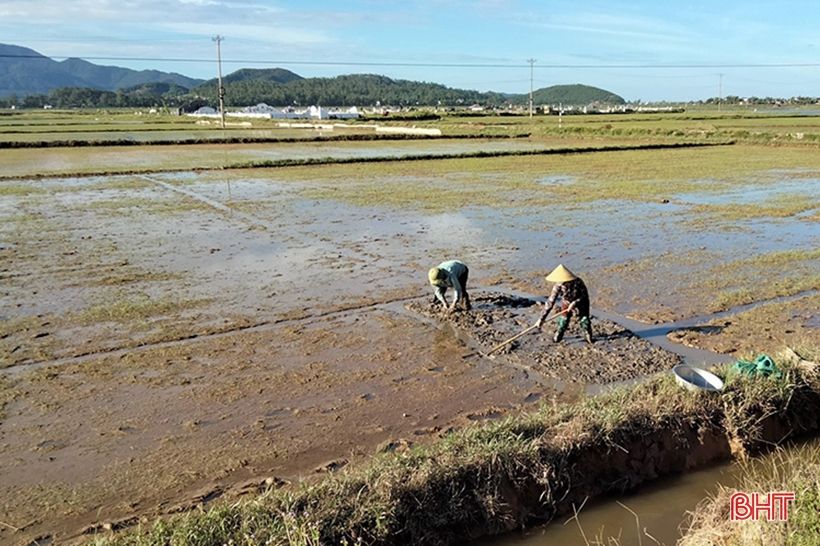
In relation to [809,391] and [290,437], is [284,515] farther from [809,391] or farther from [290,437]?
[809,391]

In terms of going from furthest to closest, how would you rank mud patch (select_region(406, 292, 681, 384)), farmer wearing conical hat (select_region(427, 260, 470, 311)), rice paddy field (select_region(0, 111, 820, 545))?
farmer wearing conical hat (select_region(427, 260, 470, 311)) < mud patch (select_region(406, 292, 681, 384)) < rice paddy field (select_region(0, 111, 820, 545))

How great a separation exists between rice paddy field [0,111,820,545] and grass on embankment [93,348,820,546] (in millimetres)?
505

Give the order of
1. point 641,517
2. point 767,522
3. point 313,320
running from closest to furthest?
point 767,522
point 641,517
point 313,320

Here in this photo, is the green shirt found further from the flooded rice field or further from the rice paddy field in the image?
the flooded rice field

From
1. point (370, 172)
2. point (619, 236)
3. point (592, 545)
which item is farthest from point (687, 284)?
point (370, 172)

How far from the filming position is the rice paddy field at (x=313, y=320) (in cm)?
562

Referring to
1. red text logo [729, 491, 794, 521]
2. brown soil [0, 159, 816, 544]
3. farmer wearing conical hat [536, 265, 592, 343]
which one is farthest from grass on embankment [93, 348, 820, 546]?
farmer wearing conical hat [536, 265, 592, 343]

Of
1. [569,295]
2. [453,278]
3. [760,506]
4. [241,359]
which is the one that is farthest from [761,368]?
[241,359]

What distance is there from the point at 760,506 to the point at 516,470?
65.2 inches

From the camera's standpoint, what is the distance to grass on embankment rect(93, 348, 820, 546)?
4.27m

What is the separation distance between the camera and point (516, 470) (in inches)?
196

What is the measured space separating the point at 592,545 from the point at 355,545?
167cm

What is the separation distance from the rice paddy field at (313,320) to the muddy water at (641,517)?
1012 mm

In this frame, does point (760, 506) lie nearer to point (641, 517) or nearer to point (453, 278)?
point (641, 517)
